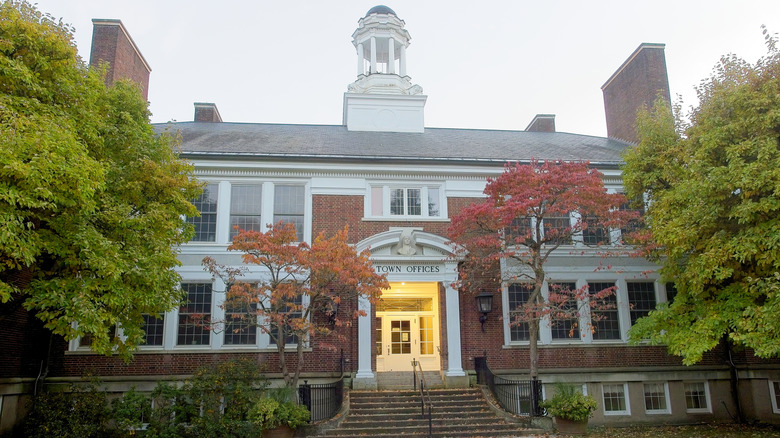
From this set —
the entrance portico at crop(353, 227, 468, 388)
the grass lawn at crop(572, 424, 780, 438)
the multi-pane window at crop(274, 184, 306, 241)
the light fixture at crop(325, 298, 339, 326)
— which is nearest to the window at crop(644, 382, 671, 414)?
the grass lawn at crop(572, 424, 780, 438)

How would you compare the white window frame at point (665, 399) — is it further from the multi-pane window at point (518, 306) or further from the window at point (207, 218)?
the window at point (207, 218)

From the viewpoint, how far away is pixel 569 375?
1758cm

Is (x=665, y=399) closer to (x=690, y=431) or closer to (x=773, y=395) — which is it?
(x=690, y=431)

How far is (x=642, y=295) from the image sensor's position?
18.9 m

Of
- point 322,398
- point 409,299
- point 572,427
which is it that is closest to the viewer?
point 572,427

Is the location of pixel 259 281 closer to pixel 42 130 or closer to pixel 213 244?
pixel 213 244

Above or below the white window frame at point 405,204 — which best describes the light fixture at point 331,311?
below

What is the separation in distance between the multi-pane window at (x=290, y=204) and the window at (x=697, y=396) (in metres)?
13.2

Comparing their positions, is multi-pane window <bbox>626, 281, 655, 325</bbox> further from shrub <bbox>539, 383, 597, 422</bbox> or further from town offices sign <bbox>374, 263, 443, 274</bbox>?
town offices sign <bbox>374, 263, 443, 274</bbox>

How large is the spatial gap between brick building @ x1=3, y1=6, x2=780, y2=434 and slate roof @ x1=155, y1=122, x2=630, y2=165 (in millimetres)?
103

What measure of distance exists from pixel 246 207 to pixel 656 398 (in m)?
14.2

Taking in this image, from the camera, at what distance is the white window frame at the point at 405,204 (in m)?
18.3

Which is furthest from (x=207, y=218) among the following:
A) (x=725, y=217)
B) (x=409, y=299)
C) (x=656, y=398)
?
(x=656, y=398)

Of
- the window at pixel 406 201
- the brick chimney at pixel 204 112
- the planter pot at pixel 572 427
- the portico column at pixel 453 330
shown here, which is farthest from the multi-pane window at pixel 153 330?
the planter pot at pixel 572 427
